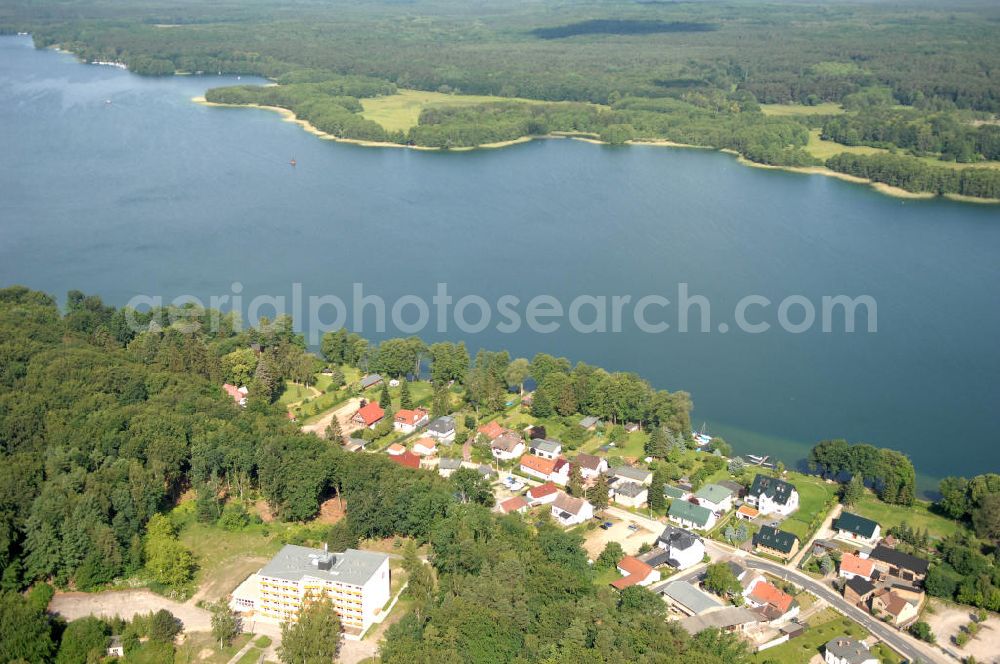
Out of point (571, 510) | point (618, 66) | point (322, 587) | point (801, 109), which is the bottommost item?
point (571, 510)

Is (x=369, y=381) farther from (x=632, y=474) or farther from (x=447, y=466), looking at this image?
(x=632, y=474)

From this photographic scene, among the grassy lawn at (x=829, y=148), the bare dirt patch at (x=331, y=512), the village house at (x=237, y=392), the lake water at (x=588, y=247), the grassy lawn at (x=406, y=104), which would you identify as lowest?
the bare dirt patch at (x=331, y=512)

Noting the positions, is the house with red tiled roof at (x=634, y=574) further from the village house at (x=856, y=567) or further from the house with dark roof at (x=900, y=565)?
the house with dark roof at (x=900, y=565)

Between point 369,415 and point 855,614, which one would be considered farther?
point 369,415

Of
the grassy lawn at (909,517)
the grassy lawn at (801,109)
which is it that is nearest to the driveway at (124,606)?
the grassy lawn at (909,517)

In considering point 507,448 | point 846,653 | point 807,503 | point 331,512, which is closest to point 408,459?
point 507,448

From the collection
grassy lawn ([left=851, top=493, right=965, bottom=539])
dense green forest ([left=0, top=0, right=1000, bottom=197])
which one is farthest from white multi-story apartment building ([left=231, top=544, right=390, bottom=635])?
dense green forest ([left=0, top=0, right=1000, bottom=197])
